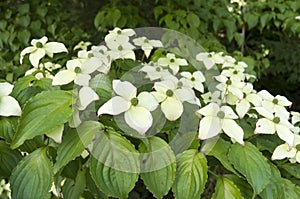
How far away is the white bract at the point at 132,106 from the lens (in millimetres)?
838

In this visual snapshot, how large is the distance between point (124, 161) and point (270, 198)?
0.28m

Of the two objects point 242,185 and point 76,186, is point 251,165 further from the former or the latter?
point 76,186

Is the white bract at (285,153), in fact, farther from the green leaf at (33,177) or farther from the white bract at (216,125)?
the green leaf at (33,177)

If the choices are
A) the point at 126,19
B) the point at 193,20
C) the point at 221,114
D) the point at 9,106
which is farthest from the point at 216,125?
the point at 126,19

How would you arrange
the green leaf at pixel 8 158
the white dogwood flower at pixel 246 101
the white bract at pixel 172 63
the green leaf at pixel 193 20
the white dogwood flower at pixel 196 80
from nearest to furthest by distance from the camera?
the green leaf at pixel 8 158 → the white dogwood flower at pixel 246 101 → the white dogwood flower at pixel 196 80 → the white bract at pixel 172 63 → the green leaf at pixel 193 20

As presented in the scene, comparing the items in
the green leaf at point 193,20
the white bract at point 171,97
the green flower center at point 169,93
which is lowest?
the green leaf at point 193,20

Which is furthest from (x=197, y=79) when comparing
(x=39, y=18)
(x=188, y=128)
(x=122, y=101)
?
(x=39, y=18)

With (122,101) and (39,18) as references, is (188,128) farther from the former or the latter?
(39,18)

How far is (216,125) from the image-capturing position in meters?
0.90

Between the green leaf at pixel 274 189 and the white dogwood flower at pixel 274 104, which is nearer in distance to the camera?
the green leaf at pixel 274 189

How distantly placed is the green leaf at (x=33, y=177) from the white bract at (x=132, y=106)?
0.13m

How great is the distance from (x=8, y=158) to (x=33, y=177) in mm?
96

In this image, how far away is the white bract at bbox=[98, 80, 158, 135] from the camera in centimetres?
84

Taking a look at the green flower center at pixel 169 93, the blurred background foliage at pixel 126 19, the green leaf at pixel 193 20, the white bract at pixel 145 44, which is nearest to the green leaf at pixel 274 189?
the green flower center at pixel 169 93
